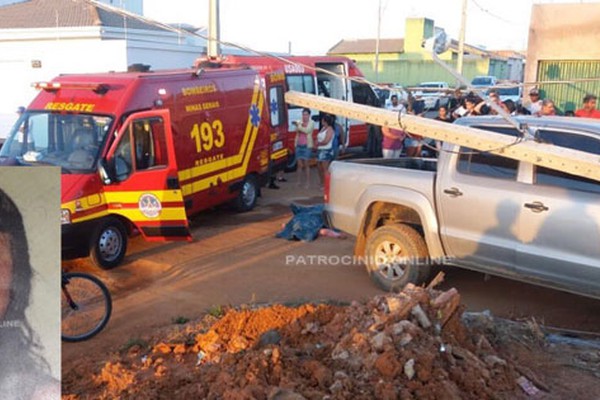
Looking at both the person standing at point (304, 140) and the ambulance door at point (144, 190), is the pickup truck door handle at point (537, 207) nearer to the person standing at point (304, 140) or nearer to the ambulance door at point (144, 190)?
the ambulance door at point (144, 190)

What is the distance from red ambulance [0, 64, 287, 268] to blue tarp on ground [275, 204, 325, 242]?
144cm

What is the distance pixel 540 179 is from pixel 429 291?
1777 mm

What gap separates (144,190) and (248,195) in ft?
11.9

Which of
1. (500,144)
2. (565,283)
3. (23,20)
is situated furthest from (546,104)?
(23,20)

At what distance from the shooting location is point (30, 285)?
3.23 m

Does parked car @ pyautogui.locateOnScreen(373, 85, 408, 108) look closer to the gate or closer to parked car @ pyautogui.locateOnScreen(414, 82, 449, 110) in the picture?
parked car @ pyautogui.locateOnScreen(414, 82, 449, 110)

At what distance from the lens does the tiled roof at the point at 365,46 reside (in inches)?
2808

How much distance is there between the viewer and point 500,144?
13.6ft

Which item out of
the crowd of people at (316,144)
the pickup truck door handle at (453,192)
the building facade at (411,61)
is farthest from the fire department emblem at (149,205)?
the building facade at (411,61)

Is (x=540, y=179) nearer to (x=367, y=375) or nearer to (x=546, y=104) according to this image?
(x=367, y=375)

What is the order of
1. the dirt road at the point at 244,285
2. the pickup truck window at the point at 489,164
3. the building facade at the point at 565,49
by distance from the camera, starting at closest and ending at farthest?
the pickup truck window at the point at 489,164 → the dirt road at the point at 244,285 → the building facade at the point at 565,49

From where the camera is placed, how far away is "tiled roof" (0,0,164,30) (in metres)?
24.0

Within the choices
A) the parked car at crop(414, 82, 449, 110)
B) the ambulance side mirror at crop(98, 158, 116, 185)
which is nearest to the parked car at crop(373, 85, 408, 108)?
the parked car at crop(414, 82, 449, 110)

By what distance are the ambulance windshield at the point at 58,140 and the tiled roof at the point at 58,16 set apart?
1451 centimetres
